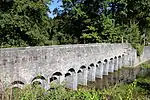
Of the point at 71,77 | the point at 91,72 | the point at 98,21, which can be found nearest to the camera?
the point at 71,77

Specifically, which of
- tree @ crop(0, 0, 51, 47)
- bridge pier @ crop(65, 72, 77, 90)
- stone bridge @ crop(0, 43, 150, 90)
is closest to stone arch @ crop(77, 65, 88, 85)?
stone bridge @ crop(0, 43, 150, 90)

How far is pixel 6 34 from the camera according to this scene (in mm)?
26797

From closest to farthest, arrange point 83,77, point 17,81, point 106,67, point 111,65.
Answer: point 17,81
point 83,77
point 106,67
point 111,65

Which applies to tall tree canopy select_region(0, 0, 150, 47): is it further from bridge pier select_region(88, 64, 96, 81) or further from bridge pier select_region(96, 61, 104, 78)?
bridge pier select_region(88, 64, 96, 81)

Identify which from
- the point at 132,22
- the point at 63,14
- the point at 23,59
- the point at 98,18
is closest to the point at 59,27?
the point at 63,14

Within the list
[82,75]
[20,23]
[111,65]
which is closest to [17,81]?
[82,75]

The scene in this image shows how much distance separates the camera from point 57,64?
18.5 m

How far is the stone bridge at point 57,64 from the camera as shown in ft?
46.2

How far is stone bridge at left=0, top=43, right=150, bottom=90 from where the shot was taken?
14078 millimetres

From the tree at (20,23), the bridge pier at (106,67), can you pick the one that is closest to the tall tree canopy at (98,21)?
the tree at (20,23)

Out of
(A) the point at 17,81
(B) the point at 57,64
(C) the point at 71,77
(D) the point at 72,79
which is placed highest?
(B) the point at 57,64

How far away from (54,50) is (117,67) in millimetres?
16549

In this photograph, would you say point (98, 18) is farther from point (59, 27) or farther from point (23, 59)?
point (23, 59)

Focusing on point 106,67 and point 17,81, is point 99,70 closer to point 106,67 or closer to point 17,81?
point 106,67
